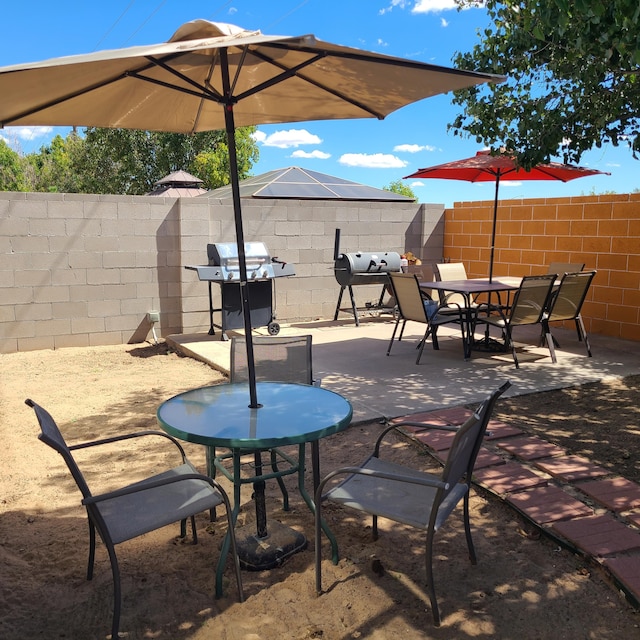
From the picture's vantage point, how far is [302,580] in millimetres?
2592

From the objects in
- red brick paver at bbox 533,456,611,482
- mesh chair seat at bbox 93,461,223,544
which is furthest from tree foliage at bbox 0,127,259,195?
mesh chair seat at bbox 93,461,223,544

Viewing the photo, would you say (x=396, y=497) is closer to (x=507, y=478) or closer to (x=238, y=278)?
(x=507, y=478)

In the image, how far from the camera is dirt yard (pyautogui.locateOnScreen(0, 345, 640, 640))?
2.27 metres

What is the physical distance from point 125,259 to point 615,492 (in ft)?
Answer: 20.4

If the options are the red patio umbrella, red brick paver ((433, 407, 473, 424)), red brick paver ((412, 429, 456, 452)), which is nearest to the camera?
red brick paver ((412, 429, 456, 452))

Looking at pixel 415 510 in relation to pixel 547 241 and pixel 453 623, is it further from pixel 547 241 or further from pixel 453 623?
pixel 547 241

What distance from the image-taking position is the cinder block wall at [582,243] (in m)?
7.20

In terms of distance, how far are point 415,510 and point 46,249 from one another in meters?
6.22

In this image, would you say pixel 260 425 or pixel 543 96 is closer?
pixel 260 425

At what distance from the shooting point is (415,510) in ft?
7.97

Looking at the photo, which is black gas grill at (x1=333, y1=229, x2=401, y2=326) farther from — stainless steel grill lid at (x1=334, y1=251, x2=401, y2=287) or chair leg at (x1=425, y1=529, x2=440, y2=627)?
chair leg at (x1=425, y1=529, x2=440, y2=627)

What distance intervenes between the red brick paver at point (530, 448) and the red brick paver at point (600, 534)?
775 millimetres

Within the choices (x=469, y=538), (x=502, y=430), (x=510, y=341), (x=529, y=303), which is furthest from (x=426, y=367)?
(x=469, y=538)

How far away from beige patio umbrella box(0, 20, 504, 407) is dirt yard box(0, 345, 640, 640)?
2.70 ft
